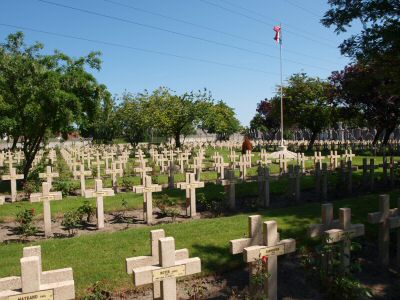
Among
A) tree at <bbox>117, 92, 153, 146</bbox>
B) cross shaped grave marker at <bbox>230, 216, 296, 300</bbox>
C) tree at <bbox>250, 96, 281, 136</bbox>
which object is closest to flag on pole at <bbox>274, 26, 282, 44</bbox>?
tree at <bbox>117, 92, 153, 146</bbox>

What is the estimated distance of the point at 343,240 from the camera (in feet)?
16.2

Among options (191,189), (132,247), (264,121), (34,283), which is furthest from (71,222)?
(264,121)

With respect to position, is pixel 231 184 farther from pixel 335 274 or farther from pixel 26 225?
pixel 335 274

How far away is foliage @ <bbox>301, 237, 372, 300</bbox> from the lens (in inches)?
177

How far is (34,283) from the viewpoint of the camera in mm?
3082

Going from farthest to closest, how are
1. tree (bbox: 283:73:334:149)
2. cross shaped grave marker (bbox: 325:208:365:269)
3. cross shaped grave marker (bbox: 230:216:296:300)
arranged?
tree (bbox: 283:73:334:149) < cross shaped grave marker (bbox: 325:208:365:269) < cross shaped grave marker (bbox: 230:216:296:300)

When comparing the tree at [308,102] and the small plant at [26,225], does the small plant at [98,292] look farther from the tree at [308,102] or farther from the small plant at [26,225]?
the tree at [308,102]

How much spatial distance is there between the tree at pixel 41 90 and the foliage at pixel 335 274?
10.8m

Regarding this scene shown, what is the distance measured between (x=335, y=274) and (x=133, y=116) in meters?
34.9

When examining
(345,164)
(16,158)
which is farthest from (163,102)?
(345,164)

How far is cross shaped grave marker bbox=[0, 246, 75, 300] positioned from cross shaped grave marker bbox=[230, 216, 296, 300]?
175 centimetres

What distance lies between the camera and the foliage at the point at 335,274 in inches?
177

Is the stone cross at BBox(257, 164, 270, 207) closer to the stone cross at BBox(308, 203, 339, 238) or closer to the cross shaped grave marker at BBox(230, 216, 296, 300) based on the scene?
the stone cross at BBox(308, 203, 339, 238)

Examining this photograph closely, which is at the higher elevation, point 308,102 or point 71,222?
point 308,102
